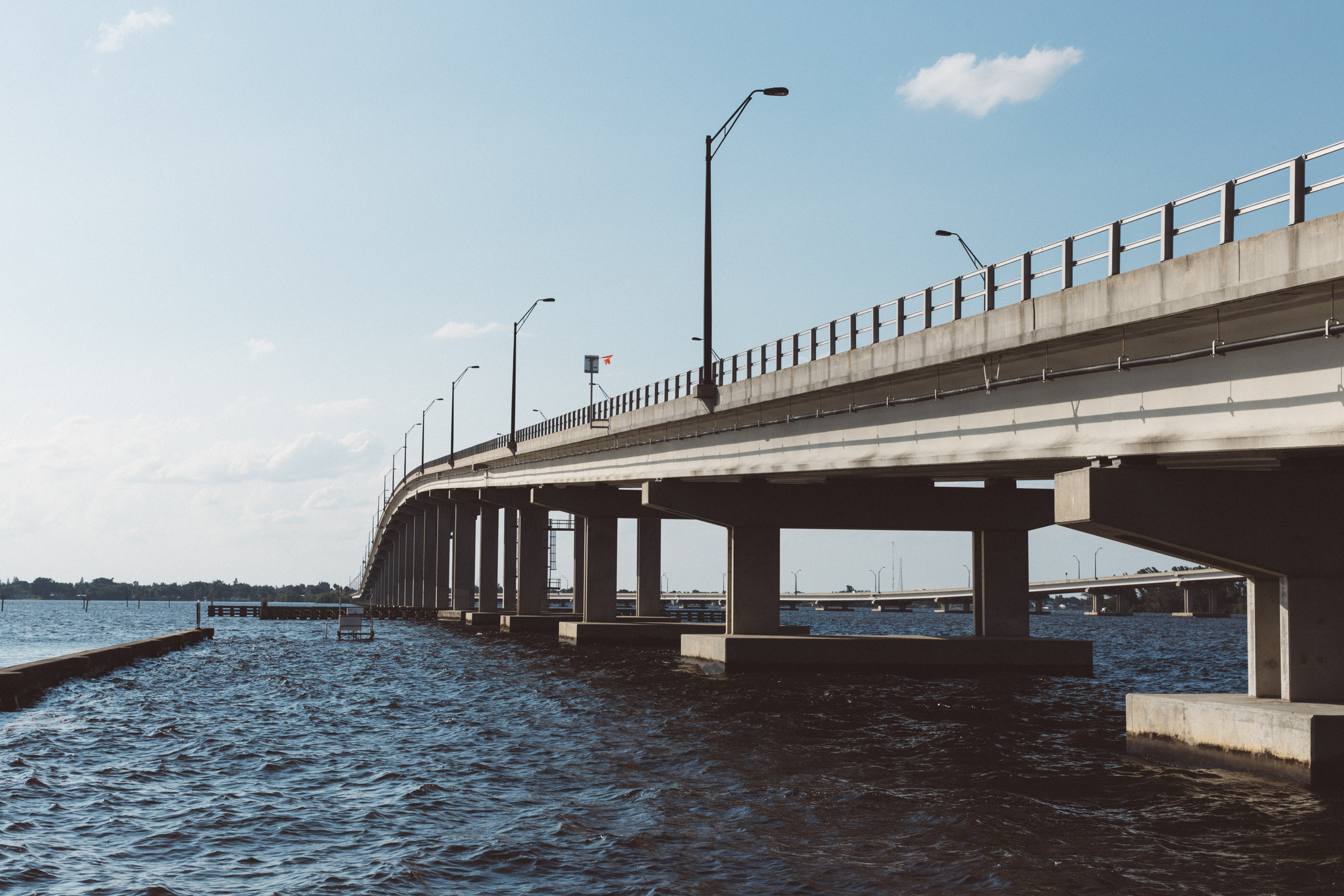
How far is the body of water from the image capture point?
16.6m

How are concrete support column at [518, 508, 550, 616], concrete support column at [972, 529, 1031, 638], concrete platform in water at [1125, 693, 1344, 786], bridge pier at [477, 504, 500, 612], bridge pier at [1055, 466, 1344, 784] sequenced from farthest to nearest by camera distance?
1. bridge pier at [477, 504, 500, 612]
2. concrete support column at [518, 508, 550, 616]
3. concrete support column at [972, 529, 1031, 638]
4. bridge pier at [1055, 466, 1344, 784]
5. concrete platform in water at [1125, 693, 1344, 786]

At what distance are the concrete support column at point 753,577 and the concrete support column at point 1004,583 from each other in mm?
8347

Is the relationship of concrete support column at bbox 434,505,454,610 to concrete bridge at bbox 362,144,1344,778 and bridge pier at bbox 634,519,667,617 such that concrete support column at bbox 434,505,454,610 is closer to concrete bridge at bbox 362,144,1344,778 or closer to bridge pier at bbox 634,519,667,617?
bridge pier at bbox 634,519,667,617

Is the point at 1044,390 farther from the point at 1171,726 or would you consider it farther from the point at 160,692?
the point at 160,692

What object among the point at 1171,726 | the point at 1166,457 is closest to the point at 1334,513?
the point at 1166,457

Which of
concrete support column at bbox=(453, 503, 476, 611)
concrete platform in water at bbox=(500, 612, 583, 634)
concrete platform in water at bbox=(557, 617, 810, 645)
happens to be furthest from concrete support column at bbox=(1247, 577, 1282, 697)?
concrete support column at bbox=(453, 503, 476, 611)

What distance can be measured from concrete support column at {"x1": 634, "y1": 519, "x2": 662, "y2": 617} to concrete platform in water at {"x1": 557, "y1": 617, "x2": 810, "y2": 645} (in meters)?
7.29

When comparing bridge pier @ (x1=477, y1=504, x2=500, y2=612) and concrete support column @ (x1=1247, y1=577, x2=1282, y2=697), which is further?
bridge pier @ (x1=477, y1=504, x2=500, y2=612)

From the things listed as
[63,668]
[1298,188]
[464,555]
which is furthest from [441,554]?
[1298,188]

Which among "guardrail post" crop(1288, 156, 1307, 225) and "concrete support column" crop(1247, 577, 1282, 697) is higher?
"guardrail post" crop(1288, 156, 1307, 225)

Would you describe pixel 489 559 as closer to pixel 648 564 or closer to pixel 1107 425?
pixel 648 564

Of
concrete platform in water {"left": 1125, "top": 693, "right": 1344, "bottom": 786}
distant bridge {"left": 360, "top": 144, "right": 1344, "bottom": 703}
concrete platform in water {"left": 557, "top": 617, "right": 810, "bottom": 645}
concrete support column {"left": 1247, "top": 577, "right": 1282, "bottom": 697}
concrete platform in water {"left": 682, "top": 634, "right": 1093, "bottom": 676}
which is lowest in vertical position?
concrete platform in water {"left": 557, "top": 617, "right": 810, "bottom": 645}

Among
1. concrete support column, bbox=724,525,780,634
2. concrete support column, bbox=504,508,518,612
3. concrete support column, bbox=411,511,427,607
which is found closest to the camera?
concrete support column, bbox=724,525,780,634

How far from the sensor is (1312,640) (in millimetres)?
24875
